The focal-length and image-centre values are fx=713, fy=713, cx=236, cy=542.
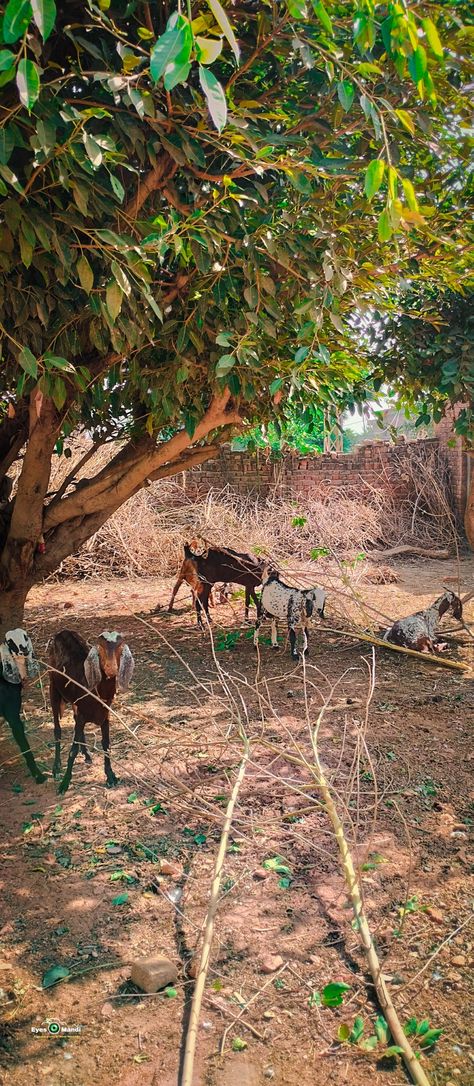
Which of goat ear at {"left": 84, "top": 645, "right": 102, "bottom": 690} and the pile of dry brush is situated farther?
the pile of dry brush

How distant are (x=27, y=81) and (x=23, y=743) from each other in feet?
8.86

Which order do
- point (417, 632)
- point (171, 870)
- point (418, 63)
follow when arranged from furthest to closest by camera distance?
point (417, 632), point (171, 870), point (418, 63)

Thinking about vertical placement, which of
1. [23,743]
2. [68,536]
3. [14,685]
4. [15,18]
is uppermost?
[15,18]

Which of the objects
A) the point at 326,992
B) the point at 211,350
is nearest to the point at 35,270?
the point at 211,350

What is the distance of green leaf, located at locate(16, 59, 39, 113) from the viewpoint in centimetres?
164

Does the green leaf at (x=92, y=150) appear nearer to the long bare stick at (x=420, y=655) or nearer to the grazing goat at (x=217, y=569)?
the long bare stick at (x=420, y=655)

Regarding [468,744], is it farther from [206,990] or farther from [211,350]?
[211,350]

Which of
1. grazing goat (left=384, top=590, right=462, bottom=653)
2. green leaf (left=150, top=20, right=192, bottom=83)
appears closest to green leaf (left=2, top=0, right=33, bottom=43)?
green leaf (left=150, top=20, right=192, bottom=83)

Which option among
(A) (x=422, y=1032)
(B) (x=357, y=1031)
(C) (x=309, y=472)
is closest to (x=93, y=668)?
(B) (x=357, y=1031)

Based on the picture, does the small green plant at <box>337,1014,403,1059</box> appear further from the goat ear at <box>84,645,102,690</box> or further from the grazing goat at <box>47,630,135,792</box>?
the goat ear at <box>84,645,102,690</box>

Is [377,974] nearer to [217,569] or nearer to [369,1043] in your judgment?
[369,1043]

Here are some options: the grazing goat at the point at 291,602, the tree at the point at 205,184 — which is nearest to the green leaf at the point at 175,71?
the tree at the point at 205,184

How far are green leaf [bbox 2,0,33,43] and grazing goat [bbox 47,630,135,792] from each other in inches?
87.9

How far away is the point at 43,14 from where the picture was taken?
1.52 meters
